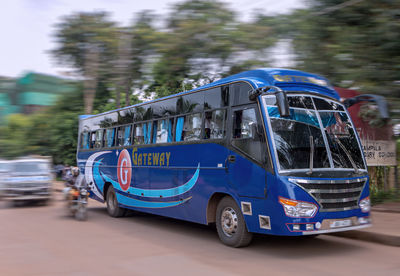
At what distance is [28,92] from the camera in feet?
128

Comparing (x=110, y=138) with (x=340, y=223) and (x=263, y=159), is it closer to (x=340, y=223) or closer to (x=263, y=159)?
(x=263, y=159)

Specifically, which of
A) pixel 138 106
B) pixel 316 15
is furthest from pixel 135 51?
pixel 316 15

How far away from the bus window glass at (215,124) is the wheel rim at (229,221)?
1.45 m

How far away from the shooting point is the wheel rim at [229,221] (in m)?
7.59

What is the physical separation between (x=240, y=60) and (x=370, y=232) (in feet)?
37.3

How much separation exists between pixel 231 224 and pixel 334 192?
2.05 meters

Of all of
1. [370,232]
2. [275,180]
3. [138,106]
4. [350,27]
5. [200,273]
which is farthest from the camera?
[138,106]

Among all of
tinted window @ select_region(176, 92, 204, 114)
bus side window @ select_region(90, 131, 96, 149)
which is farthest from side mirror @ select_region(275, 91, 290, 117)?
bus side window @ select_region(90, 131, 96, 149)

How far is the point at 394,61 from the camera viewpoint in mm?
9500

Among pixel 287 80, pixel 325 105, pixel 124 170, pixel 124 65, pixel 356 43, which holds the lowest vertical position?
pixel 124 170

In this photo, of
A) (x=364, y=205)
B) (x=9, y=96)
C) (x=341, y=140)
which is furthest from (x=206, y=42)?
(x=9, y=96)

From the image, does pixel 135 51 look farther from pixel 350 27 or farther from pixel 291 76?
pixel 291 76

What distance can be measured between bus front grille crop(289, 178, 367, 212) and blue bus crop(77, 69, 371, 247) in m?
0.02

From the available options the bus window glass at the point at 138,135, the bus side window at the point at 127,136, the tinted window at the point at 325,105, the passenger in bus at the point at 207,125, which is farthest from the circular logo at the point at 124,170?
the tinted window at the point at 325,105
